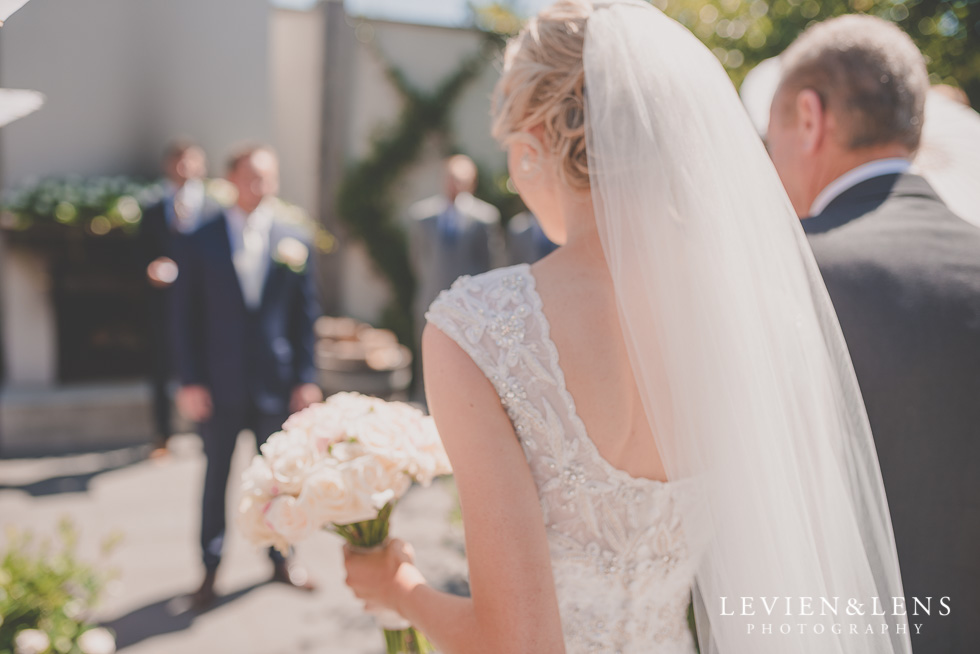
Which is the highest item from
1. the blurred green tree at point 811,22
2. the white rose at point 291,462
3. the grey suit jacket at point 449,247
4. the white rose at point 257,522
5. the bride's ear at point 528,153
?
the blurred green tree at point 811,22

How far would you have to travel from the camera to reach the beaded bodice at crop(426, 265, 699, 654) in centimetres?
126

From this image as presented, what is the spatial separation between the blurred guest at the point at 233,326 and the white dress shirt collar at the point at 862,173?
295 centimetres

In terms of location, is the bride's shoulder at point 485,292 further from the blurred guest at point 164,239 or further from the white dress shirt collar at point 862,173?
the blurred guest at point 164,239

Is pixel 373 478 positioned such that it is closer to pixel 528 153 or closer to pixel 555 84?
pixel 528 153

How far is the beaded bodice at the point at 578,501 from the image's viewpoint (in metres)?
1.26

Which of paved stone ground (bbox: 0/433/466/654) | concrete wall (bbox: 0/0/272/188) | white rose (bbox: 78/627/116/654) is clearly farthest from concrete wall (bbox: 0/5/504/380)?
white rose (bbox: 78/627/116/654)

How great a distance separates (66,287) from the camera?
22.2ft

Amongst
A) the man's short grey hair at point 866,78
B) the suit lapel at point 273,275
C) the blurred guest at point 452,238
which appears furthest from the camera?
the blurred guest at point 452,238

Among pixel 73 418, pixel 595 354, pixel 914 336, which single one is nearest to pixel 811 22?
pixel 914 336

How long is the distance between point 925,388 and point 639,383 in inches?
30.2

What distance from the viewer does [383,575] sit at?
151 cm

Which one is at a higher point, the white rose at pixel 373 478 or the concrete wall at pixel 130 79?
the concrete wall at pixel 130 79

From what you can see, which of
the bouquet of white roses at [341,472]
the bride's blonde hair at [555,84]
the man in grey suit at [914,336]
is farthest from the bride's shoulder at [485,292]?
the man in grey suit at [914,336]

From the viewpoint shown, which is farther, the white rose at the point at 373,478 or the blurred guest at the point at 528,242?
the blurred guest at the point at 528,242
